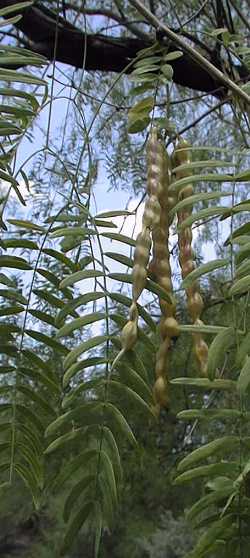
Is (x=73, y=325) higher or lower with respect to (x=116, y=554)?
higher

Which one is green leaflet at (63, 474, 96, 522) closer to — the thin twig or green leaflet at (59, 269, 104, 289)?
green leaflet at (59, 269, 104, 289)

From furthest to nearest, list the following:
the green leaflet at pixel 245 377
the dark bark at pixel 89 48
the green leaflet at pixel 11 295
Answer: the dark bark at pixel 89 48 → the green leaflet at pixel 11 295 → the green leaflet at pixel 245 377

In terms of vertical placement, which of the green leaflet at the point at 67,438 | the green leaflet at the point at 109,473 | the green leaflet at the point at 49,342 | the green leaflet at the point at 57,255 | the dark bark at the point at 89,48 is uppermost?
the dark bark at the point at 89,48

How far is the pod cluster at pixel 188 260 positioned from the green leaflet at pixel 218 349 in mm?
42

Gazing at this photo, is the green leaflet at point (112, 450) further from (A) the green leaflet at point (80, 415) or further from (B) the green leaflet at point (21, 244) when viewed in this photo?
(B) the green leaflet at point (21, 244)

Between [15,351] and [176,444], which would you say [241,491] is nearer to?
[15,351]

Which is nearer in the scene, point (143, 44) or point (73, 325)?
point (73, 325)

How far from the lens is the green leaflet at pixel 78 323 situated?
17.7 inches

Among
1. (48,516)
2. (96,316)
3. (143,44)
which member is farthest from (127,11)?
(96,316)

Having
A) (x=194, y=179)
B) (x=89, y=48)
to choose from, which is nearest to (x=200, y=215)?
(x=194, y=179)

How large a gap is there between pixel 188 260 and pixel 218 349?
0.28 ft

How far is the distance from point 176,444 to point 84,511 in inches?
70.3

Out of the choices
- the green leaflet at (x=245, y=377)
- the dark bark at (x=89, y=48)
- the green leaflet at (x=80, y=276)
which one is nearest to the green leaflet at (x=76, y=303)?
the green leaflet at (x=80, y=276)

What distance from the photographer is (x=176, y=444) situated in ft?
7.20
